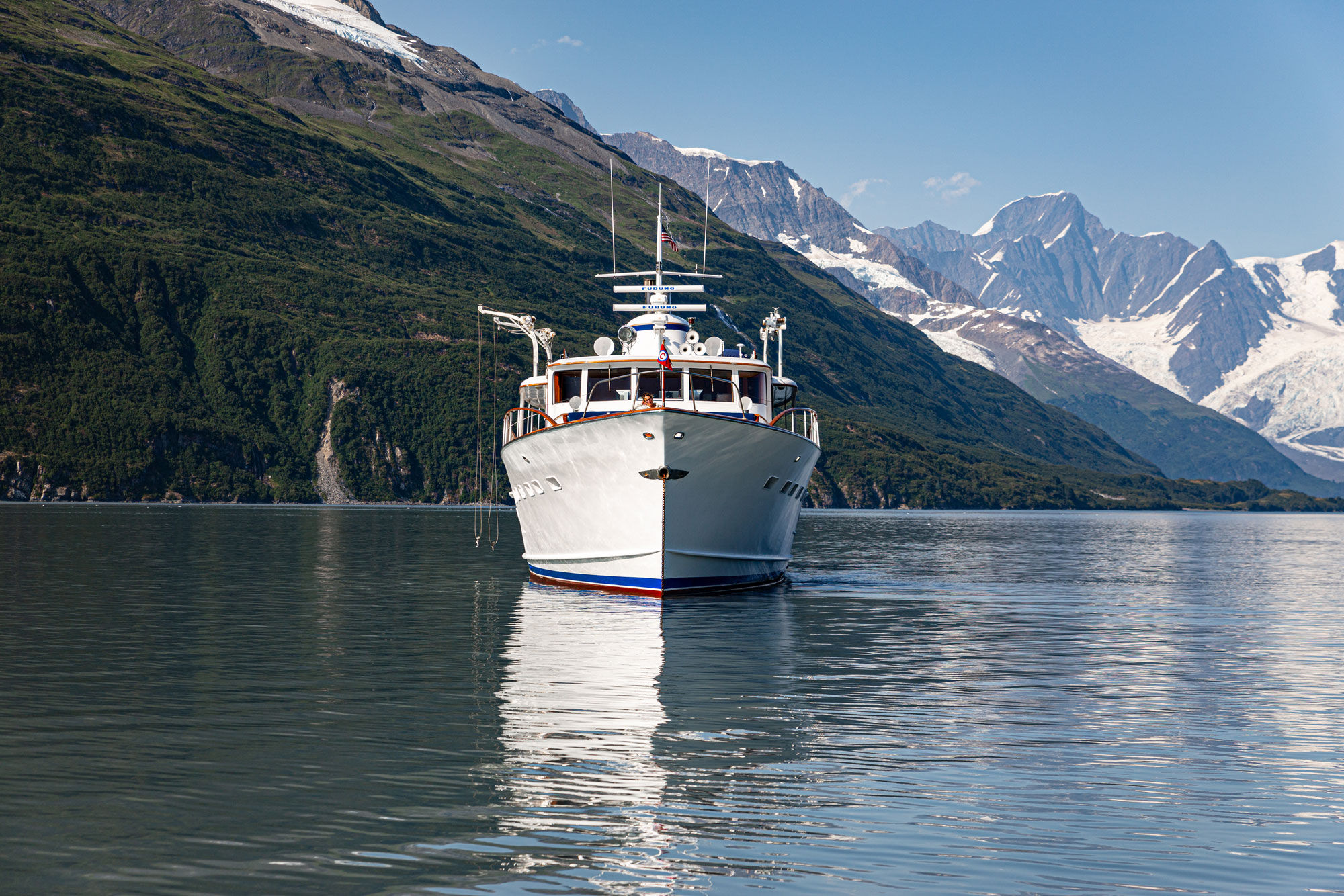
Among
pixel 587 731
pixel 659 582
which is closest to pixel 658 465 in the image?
pixel 659 582

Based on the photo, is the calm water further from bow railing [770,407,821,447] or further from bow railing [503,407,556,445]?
bow railing [503,407,556,445]

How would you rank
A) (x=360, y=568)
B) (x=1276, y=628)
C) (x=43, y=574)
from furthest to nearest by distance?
(x=360, y=568) < (x=43, y=574) < (x=1276, y=628)

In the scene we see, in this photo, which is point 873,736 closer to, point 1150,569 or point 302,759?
point 302,759

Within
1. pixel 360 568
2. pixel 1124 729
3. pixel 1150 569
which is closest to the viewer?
pixel 1124 729

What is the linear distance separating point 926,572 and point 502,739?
58.0m

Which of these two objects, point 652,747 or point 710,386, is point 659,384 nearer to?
point 710,386

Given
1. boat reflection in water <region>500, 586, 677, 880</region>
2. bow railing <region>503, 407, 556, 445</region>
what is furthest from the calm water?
bow railing <region>503, 407, 556, 445</region>

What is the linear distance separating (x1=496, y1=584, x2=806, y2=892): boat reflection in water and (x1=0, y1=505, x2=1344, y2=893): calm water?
3.8 inches

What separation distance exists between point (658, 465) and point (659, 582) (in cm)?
524

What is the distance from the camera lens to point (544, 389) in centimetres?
5938

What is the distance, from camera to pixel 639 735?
21.4 metres

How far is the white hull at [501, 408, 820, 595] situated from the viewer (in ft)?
148

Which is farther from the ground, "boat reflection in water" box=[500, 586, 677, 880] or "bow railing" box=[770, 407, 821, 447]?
"bow railing" box=[770, 407, 821, 447]

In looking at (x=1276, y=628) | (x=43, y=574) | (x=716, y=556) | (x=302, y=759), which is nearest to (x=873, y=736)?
(x=302, y=759)
